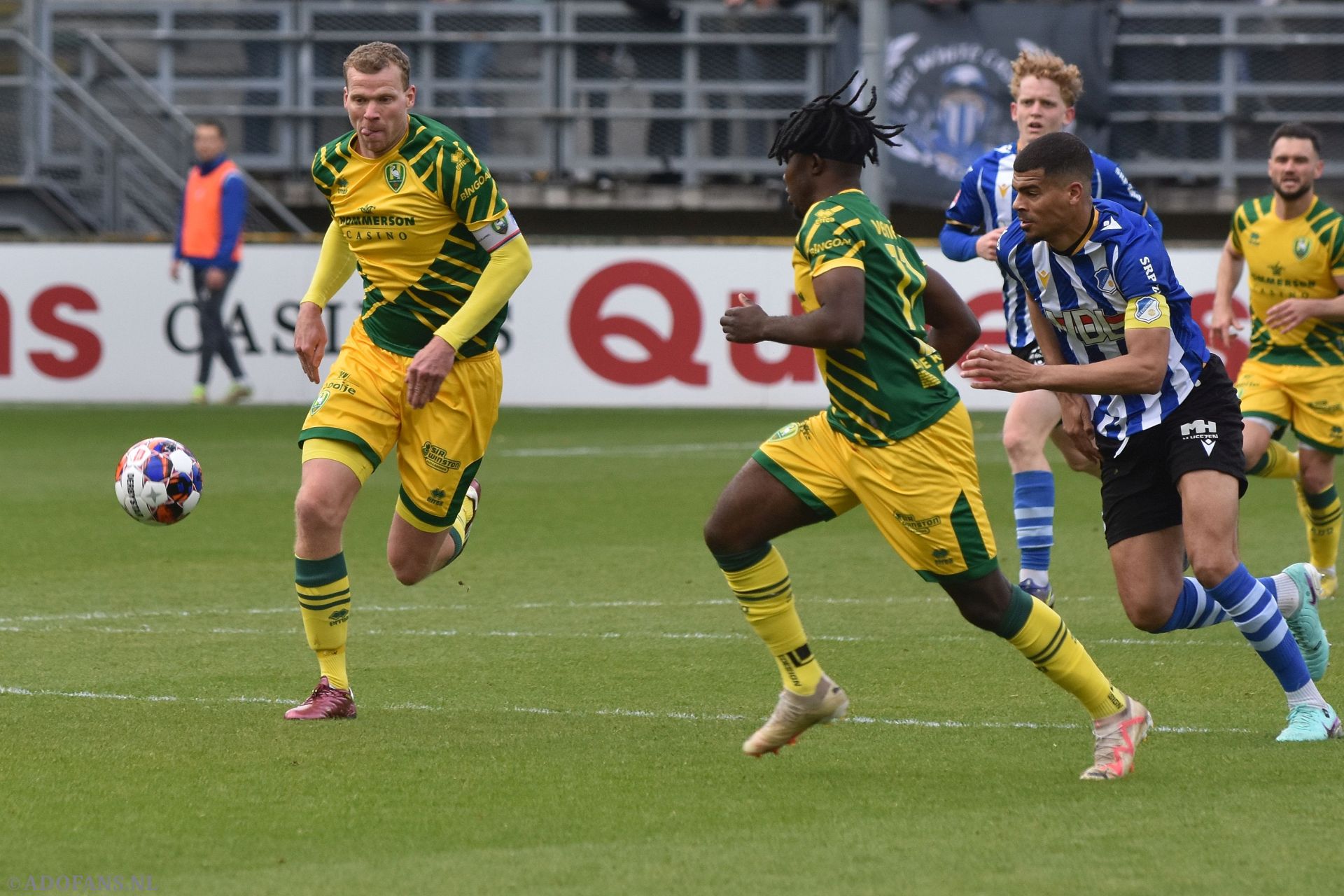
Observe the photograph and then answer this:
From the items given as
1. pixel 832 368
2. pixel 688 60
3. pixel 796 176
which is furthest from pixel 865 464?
pixel 688 60

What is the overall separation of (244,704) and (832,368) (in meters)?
2.26

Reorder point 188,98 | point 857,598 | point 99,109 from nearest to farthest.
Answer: point 857,598 < point 99,109 < point 188,98

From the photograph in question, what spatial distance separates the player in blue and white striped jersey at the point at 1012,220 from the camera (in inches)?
320

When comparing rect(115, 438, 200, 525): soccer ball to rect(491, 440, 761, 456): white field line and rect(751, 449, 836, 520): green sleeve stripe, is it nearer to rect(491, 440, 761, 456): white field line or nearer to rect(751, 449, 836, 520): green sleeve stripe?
rect(751, 449, 836, 520): green sleeve stripe

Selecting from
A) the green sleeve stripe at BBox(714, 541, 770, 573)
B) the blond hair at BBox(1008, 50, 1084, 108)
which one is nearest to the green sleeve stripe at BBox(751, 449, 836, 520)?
the green sleeve stripe at BBox(714, 541, 770, 573)

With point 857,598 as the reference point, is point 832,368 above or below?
above

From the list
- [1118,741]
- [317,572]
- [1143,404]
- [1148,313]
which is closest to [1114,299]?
[1148,313]

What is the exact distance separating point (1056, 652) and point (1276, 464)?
3.98 meters

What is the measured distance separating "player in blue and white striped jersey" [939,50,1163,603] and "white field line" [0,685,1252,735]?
206 centimetres

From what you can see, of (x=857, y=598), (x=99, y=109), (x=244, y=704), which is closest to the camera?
(x=244, y=704)

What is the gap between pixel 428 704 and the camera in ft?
20.7

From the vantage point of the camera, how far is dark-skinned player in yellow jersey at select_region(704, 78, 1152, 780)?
5.20m

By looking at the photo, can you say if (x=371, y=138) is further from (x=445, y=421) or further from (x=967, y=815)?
(x=967, y=815)

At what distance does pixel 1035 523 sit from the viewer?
8.30 metres
